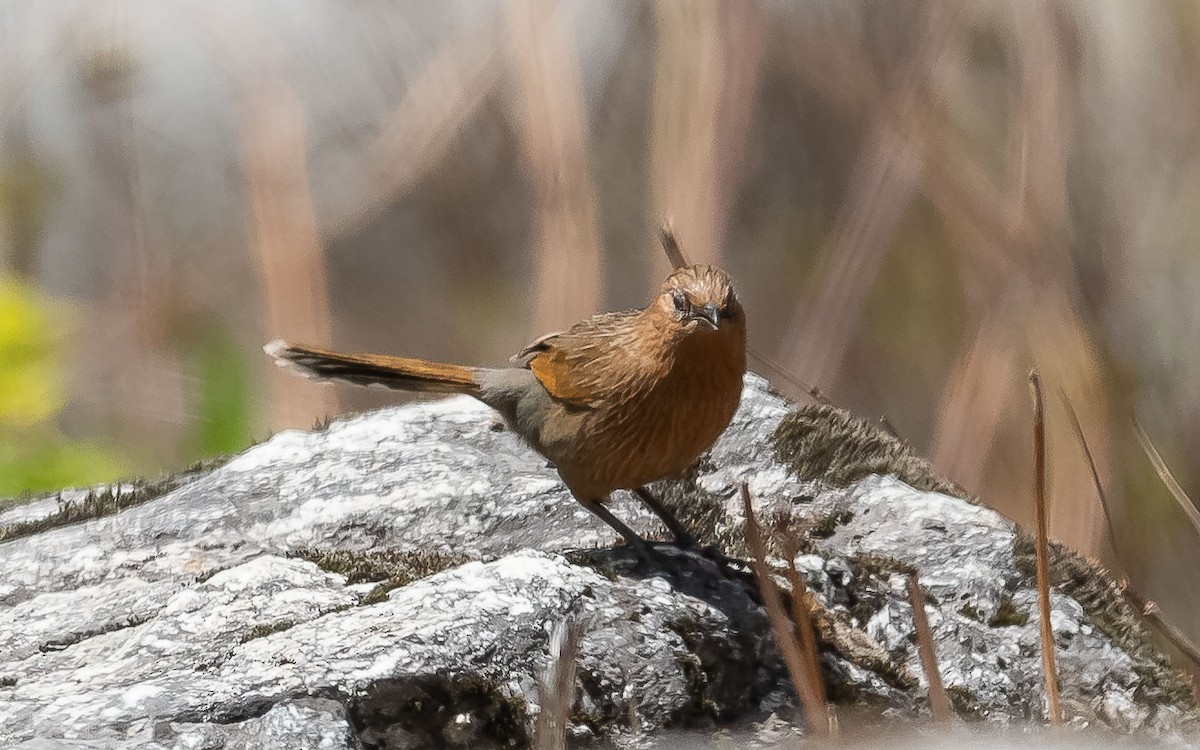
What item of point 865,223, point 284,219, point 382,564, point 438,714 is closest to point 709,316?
point 382,564

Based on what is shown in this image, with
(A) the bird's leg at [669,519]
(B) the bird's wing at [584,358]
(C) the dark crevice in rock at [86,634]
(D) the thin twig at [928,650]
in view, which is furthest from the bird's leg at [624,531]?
(D) the thin twig at [928,650]

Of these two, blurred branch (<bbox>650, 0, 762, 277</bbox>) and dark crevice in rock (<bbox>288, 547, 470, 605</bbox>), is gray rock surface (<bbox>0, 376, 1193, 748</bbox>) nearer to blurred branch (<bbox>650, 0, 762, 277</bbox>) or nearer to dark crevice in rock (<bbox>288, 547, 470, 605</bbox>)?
dark crevice in rock (<bbox>288, 547, 470, 605</bbox>)

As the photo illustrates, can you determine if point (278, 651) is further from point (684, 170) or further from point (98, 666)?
point (684, 170)

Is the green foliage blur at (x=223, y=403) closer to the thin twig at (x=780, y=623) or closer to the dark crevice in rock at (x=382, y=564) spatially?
the dark crevice in rock at (x=382, y=564)

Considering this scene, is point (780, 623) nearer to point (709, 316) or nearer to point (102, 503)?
point (709, 316)

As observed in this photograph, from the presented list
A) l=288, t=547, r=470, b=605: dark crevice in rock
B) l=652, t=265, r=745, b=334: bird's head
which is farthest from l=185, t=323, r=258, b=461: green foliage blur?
l=652, t=265, r=745, b=334: bird's head

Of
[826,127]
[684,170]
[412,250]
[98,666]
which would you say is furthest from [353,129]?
[98,666]
